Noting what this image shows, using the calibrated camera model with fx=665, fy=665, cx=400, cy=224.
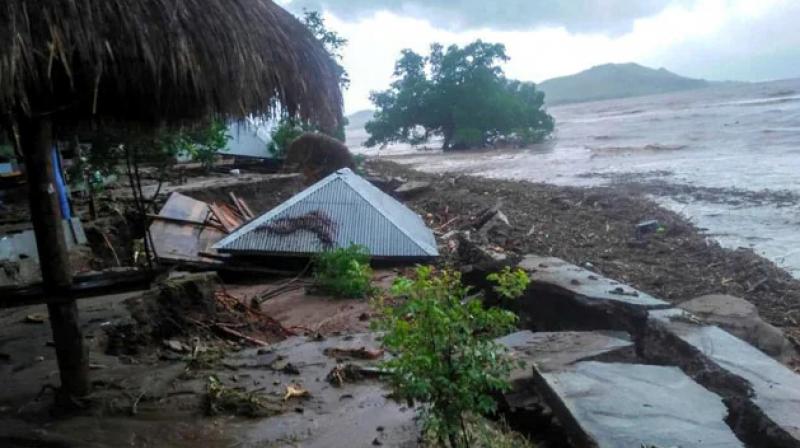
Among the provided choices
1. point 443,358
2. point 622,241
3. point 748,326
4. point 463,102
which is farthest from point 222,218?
point 463,102

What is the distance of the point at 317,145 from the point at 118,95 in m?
11.7

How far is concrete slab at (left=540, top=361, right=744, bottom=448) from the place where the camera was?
8.92ft

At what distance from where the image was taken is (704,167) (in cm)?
1642

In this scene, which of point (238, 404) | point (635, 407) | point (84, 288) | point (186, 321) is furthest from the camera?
point (186, 321)

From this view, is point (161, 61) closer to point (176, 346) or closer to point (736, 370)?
point (176, 346)

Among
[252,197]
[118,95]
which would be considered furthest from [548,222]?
[118,95]

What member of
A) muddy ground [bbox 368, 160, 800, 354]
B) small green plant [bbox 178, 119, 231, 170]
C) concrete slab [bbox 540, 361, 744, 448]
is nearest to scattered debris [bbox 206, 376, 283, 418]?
concrete slab [bbox 540, 361, 744, 448]

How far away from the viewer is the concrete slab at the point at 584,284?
173 inches

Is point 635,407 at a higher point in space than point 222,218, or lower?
lower

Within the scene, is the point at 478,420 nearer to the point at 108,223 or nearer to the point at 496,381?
the point at 496,381

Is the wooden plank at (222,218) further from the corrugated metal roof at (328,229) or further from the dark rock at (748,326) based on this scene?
the dark rock at (748,326)

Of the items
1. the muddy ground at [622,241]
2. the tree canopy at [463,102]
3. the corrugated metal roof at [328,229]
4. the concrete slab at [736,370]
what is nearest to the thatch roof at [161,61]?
the concrete slab at [736,370]

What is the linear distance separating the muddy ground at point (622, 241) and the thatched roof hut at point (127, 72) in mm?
4082

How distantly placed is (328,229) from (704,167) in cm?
1203
